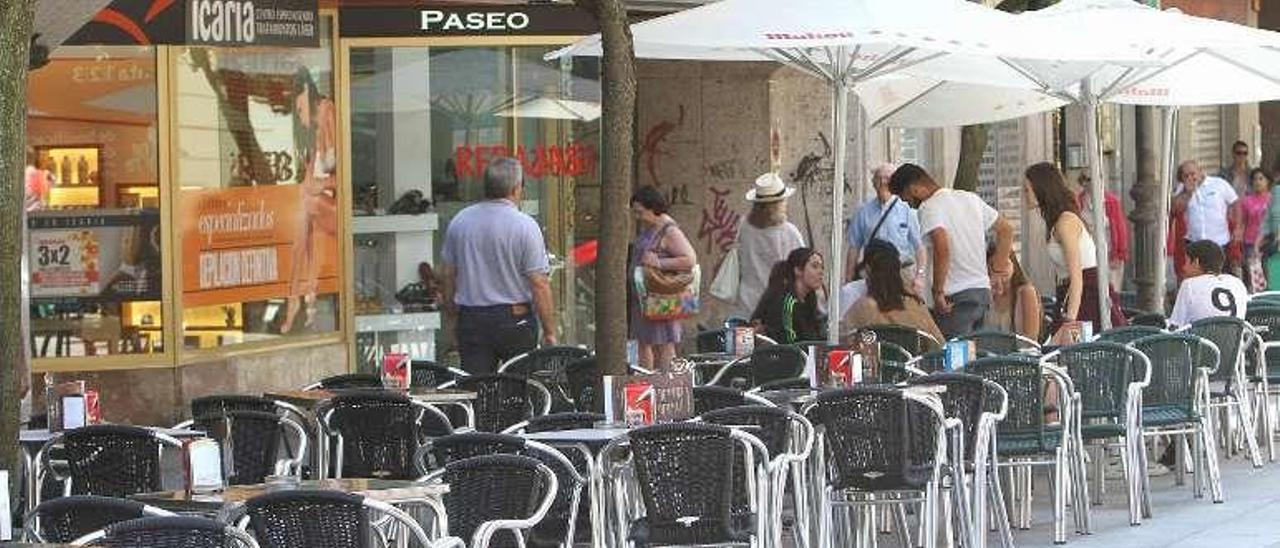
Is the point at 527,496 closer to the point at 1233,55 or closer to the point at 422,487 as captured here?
the point at 422,487

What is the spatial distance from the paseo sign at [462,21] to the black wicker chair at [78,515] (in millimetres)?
11268

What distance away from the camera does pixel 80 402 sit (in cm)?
1222

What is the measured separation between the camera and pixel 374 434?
1231 cm

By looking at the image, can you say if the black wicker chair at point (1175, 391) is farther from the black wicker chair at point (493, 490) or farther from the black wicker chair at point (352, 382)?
the black wicker chair at point (493, 490)

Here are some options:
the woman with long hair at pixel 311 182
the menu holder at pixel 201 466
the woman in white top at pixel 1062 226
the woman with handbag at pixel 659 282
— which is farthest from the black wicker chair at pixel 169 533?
the woman with long hair at pixel 311 182

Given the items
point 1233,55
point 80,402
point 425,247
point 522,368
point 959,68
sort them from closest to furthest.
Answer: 1. point 80,402
2. point 522,368
3. point 959,68
4. point 1233,55
5. point 425,247

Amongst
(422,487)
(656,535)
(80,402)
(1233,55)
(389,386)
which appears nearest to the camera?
(422,487)

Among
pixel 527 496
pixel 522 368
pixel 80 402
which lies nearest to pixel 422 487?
pixel 527 496

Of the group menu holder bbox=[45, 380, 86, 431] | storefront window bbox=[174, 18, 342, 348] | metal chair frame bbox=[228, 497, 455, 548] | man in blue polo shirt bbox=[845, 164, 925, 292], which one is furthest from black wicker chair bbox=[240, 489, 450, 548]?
man in blue polo shirt bbox=[845, 164, 925, 292]

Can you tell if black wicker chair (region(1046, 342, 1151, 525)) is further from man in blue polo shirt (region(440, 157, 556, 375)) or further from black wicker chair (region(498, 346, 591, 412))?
man in blue polo shirt (region(440, 157, 556, 375))

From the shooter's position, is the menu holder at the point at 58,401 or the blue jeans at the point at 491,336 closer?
the menu holder at the point at 58,401

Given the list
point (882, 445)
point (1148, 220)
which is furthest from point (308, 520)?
point (1148, 220)

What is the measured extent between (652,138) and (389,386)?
1064 cm

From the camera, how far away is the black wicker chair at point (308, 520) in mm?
8625
